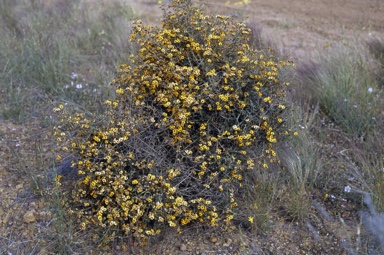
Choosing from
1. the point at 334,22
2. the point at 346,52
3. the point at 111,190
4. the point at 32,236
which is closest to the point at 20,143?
the point at 32,236

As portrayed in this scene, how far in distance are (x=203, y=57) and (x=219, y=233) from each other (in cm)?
119

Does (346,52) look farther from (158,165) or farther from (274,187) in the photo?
(158,165)

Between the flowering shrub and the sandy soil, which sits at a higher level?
the flowering shrub

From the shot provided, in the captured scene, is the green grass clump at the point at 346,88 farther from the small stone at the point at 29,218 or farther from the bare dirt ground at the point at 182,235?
the small stone at the point at 29,218

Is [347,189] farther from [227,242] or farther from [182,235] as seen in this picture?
[182,235]

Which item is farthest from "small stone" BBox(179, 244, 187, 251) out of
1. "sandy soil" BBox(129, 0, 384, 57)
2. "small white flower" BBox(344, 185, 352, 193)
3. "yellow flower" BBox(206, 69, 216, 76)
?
"sandy soil" BBox(129, 0, 384, 57)

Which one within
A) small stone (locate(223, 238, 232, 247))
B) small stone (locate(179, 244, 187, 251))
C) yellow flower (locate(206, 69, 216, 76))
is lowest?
small stone (locate(179, 244, 187, 251))

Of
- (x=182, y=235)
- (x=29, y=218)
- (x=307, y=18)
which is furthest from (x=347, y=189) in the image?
(x=307, y=18)

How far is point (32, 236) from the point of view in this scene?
3.39 metres

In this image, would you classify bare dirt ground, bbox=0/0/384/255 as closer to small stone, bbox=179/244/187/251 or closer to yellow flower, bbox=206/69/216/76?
small stone, bbox=179/244/187/251

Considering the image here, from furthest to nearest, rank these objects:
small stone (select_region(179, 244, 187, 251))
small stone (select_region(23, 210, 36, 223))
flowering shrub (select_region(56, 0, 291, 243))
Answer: small stone (select_region(23, 210, 36, 223))
small stone (select_region(179, 244, 187, 251))
flowering shrub (select_region(56, 0, 291, 243))

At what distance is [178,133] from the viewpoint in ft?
11.4

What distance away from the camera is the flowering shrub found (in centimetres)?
327

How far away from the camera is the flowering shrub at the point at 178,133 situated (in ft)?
10.7
